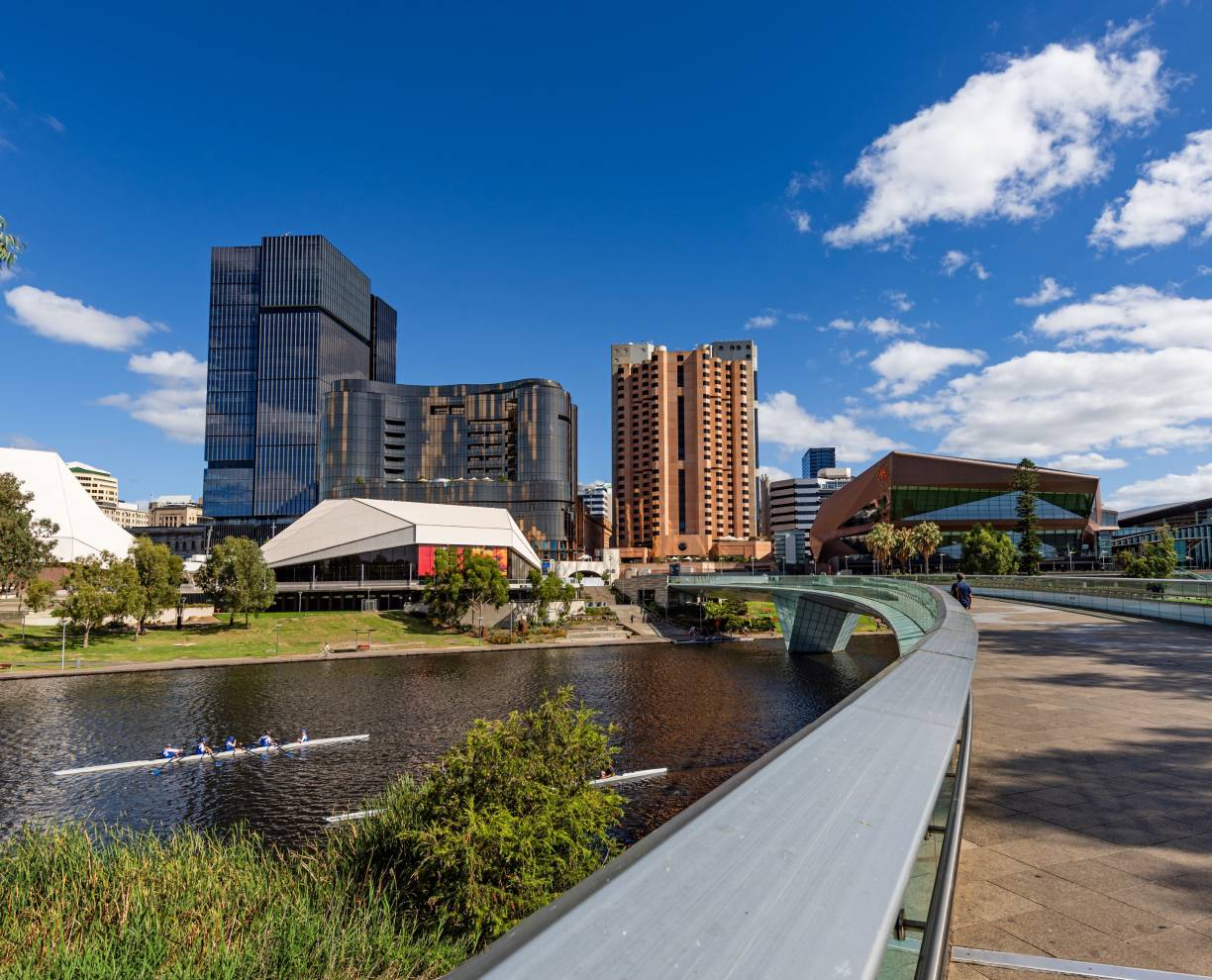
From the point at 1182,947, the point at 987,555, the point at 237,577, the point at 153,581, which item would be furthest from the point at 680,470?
the point at 1182,947

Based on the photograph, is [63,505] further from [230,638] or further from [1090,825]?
[1090,825]

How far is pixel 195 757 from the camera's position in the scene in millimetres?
35094

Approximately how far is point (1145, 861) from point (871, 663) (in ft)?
229

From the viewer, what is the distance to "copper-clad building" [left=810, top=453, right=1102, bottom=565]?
12875 cm

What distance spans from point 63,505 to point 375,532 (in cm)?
4553

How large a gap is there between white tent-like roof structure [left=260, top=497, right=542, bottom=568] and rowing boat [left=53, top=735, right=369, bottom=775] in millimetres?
65525

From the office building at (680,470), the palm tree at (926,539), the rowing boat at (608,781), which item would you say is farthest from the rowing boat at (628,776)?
the office building at (680,470)

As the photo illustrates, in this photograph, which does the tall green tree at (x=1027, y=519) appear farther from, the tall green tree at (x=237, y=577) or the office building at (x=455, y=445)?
the tall green tree at (x=237, y=577)

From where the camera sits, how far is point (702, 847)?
197 centimetres

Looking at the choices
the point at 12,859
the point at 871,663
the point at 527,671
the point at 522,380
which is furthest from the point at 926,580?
the point at 522,380

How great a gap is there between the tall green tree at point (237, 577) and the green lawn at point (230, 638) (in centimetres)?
367

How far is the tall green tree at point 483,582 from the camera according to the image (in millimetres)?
88750

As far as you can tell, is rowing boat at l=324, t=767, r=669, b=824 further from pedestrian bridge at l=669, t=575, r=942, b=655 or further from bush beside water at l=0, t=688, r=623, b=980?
pedestrian bridge at l=669, t=575, r=942, b=655

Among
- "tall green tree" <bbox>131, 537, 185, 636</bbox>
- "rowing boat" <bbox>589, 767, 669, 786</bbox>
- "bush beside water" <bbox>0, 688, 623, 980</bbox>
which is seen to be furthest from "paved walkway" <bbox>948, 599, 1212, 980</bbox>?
"tall green tree" <bbox>131, 537, 185, 636</bbox>
